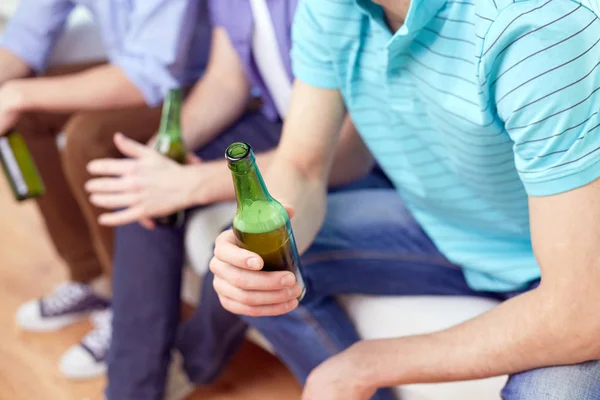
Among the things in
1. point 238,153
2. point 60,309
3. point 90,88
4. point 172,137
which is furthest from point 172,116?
point 60,309

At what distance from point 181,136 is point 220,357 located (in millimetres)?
441

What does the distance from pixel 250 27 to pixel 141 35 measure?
0.80 ft

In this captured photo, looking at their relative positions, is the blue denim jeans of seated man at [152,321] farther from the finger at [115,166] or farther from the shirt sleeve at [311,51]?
the shirt sleeve at [311,51]

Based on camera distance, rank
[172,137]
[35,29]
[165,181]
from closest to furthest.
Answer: [165,181]
[172,137]
[35,29]

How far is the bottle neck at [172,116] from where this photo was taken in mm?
1229

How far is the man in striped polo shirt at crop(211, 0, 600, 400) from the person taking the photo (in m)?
0.65

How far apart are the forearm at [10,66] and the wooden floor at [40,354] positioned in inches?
23.7

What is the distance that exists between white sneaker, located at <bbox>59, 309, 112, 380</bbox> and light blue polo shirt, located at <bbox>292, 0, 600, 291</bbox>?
87 centimetres

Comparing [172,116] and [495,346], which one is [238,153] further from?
[172,116]

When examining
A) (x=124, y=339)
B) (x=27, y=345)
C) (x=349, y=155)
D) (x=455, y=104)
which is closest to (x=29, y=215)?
(x=27, y=345)

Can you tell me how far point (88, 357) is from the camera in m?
1.51

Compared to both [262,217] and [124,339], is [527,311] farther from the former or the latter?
[124,339]

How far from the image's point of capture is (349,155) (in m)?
1.19

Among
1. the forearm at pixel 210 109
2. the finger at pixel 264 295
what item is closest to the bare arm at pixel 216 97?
the forearm at pixel 210 109
